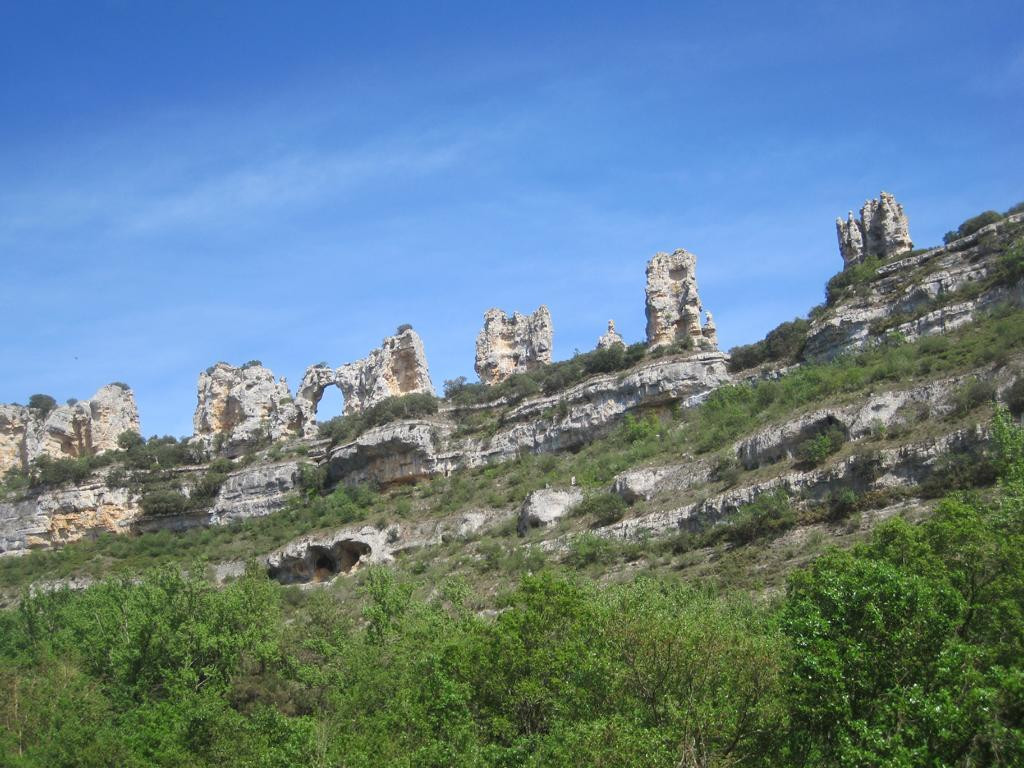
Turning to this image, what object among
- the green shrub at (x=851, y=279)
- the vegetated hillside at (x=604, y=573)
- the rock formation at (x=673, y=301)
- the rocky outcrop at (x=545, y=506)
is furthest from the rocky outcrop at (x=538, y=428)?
the rocky outcrop at (x=545, y=506)

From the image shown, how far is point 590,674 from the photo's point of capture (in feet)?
72.0

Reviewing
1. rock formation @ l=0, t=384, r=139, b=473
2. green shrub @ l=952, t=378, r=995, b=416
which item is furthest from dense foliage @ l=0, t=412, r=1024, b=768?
rock formation @ l=0, t=384, r=139, b=473

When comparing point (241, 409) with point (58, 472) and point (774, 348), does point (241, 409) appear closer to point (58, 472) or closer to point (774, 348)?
point (58, 472)

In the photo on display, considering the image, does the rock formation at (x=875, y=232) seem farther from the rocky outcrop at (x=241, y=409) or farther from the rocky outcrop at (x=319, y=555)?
the rocky outcrop at (x=241, y=409)

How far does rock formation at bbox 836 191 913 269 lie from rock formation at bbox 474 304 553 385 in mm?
27666

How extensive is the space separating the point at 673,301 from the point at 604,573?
131 feet

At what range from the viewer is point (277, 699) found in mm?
36500

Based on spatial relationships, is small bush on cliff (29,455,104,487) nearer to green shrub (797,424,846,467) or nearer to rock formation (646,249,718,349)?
rock formation (646,249,718,349)

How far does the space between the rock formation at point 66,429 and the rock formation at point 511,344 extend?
36624 millimetres

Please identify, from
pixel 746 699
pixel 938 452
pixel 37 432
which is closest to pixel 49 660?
pixel 746 699

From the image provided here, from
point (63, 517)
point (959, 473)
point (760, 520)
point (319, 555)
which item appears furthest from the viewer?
point (63, 517)

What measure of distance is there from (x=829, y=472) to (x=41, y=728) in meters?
34.2

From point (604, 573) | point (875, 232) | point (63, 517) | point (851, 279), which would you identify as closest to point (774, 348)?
point (851, 279)

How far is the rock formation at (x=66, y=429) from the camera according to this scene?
9500 cm
